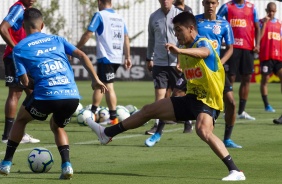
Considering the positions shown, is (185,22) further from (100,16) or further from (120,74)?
(120,74)

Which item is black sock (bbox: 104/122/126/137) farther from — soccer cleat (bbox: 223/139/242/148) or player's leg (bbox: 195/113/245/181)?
soccer cleat (bbox: 223/139/242/148)

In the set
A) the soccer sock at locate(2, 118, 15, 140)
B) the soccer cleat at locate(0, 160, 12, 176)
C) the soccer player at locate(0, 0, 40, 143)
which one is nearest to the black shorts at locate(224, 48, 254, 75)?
the soccer player at locate(0, 0, 40, 143)

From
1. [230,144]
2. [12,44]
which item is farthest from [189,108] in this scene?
[12,44]

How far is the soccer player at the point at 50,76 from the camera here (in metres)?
9.45

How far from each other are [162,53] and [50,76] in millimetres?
5058

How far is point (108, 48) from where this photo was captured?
54.3 feet

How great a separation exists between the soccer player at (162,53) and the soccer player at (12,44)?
2169 millimetres

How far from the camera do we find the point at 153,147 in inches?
500

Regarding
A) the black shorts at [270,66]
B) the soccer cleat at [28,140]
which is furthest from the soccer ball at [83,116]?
the black shorts at [270,66]

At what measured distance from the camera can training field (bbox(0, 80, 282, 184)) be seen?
962cm

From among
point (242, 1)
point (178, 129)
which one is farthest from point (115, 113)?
point (242, 1)

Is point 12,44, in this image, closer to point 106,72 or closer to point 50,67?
point 50,67

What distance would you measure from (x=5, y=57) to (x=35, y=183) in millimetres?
4602

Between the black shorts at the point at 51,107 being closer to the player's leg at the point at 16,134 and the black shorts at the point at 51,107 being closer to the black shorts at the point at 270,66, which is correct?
the player's leg at the point at 16,134
